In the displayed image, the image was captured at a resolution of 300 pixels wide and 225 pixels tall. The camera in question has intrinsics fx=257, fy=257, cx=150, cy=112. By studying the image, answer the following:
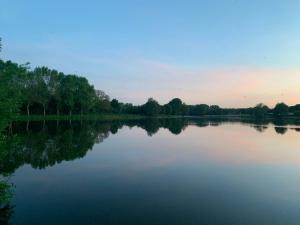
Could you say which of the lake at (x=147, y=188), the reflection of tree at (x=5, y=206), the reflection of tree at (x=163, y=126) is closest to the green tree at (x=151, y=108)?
the reflection of tree at (x=163, y=126)

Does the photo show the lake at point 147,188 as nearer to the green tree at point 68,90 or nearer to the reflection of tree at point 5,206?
the reflection of tree at point 5,206

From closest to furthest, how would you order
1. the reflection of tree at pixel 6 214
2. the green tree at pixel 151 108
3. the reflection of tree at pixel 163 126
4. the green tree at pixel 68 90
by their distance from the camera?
the reflection of tree at pixel 6 214 < the reflection of tree at pixel 163 126 < the green tree at pixel 68 90 < the green tree at pixel 151 108

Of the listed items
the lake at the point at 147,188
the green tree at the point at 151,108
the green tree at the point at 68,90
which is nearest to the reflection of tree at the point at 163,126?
the lake at the point at 147,188

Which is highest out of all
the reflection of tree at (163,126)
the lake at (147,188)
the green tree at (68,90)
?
the green tree at (68,90)

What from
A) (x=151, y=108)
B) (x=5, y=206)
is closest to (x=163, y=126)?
(x=5, y=206)

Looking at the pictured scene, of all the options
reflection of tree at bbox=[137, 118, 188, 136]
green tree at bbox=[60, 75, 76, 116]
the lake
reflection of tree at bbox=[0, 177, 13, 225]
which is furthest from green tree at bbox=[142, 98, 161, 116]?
reflection of tree at bbox=[0, 177, 13, 225]

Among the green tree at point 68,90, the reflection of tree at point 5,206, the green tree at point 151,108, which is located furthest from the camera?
the green tree at point 151,108

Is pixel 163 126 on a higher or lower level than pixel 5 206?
higher

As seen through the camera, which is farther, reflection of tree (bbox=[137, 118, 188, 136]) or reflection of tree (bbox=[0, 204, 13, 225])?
reflection of tree (bbox=[137, 118, 188, 136])

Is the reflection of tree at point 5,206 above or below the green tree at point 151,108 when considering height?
Answer: below

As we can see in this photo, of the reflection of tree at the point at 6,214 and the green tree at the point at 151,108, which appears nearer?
the reflection of tree at the point at 6,214

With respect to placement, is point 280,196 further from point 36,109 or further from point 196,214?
point 36,109

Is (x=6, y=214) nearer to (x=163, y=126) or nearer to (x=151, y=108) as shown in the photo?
(x=163, y=126)

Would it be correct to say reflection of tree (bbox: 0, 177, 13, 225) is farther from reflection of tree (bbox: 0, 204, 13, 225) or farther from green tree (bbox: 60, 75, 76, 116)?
green tree (bbox: 60, 75, 76, 116)
